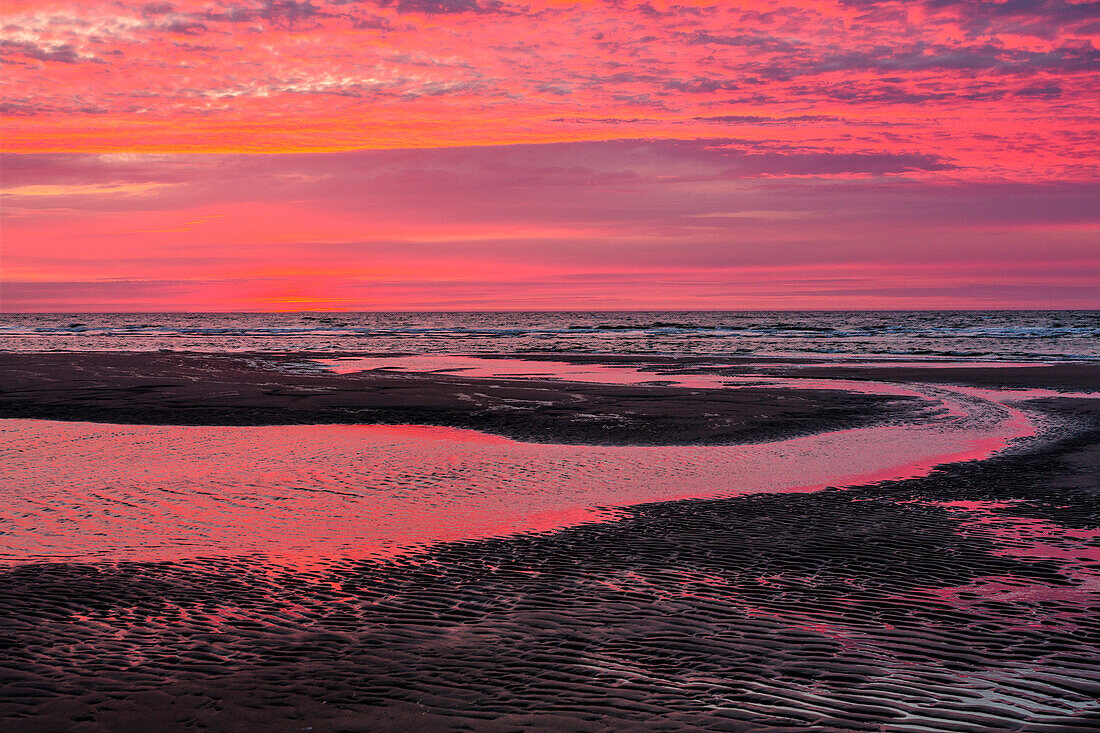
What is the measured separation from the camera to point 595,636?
676 cm

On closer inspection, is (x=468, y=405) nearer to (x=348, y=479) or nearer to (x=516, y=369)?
(x=348, y=479)

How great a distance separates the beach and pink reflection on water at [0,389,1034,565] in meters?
0.08

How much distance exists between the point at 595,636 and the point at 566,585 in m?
1.36

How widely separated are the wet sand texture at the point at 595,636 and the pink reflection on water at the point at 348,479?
93cm

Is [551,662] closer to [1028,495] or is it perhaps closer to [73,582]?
[73,582]

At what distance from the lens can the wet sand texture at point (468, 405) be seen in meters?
19.2

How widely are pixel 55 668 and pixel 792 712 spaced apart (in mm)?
4860

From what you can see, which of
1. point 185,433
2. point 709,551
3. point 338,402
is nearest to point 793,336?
point 338,402

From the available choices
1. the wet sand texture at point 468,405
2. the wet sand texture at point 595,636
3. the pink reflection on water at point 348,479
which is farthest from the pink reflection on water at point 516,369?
the wet sand texture at point 595,636

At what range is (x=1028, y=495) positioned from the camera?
39.6 feet

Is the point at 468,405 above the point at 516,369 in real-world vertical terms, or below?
above

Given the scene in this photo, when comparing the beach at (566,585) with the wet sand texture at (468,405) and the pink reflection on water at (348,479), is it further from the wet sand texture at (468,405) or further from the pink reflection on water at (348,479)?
the wet sand texture at (468,405)

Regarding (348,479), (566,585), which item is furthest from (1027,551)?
(348,479)

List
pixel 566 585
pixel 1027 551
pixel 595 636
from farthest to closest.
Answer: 1. pixel 1027 551
2. pixel 566 585
3. pixel 595 636
